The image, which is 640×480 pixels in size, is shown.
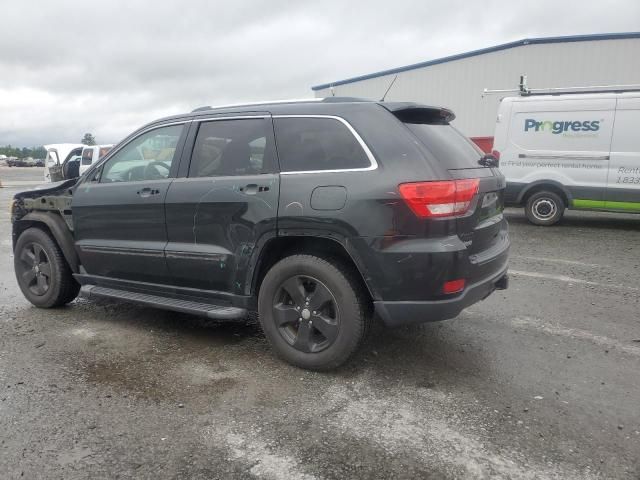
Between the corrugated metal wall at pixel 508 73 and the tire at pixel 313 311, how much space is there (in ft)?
47.9

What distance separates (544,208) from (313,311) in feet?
25.2

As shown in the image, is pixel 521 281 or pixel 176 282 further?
pixel 521 281

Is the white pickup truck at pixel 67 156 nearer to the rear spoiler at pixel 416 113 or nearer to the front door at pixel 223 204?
Result: the front door at pixel 223 204

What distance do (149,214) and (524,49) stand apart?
15026mm

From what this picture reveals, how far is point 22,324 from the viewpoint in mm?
4449

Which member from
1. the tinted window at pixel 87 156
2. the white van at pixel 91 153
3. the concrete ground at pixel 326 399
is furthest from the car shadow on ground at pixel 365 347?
the tinted window at pixel 87 156

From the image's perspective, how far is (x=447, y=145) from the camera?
3346mm

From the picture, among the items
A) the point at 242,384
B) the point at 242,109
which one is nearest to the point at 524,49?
the point at 242,109

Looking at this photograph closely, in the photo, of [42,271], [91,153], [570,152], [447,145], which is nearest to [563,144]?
[570,152]

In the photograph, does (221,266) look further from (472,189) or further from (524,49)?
(524,49)

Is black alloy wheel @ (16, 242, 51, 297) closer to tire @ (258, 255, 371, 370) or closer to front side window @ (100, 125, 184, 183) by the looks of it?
front side window @ (100, 125, 184, 183)

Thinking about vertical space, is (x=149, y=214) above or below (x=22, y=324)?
above

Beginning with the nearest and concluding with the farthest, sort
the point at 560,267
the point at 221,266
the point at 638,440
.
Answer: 1. the point at 638,440
2. the point at 221,266
3. the point at 560,267

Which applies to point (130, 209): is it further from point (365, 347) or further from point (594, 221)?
point (594, 221)
